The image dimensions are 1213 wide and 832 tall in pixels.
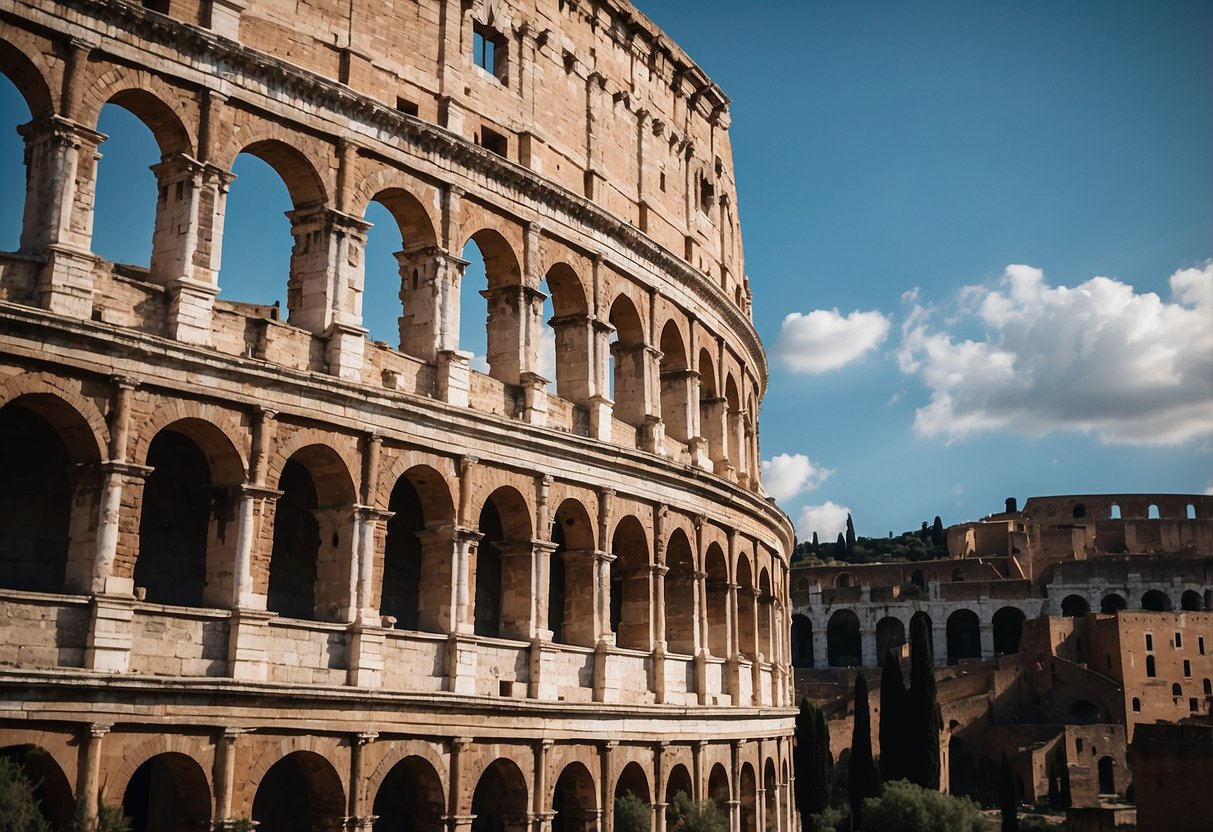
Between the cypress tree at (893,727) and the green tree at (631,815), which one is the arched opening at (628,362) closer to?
the green tree at (631,815)

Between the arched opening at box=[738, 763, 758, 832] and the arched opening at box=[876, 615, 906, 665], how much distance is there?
52774 millimetres

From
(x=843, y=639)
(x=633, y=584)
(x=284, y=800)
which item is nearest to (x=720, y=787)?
(x=633, y=584)

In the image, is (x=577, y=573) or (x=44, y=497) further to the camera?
(x=577, y=573)

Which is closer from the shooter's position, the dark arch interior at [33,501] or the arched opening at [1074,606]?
the dark arch interior at [33,501]

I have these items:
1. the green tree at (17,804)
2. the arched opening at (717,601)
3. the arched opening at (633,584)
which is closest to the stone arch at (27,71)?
the green tree at (17,804)

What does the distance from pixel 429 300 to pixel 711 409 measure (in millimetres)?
10188

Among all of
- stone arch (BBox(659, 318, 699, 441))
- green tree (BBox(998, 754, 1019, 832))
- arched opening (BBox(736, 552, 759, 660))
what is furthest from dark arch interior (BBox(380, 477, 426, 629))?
green tree (BBox(998, 754, 1019, 832))

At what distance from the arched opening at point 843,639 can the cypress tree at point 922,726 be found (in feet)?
98.4

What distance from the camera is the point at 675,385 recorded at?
28.3m

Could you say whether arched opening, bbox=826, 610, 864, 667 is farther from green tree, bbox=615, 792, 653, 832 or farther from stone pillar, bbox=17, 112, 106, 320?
stone pillar, bbox=17, 112, 106, 320

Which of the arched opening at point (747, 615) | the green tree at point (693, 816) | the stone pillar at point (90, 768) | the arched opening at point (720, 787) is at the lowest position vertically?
the green tree at point (693, 816)

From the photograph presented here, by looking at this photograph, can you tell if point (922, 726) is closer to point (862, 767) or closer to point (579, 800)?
point (862, 767)

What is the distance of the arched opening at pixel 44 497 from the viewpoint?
16469 millimetres

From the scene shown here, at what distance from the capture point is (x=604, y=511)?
23.8m
